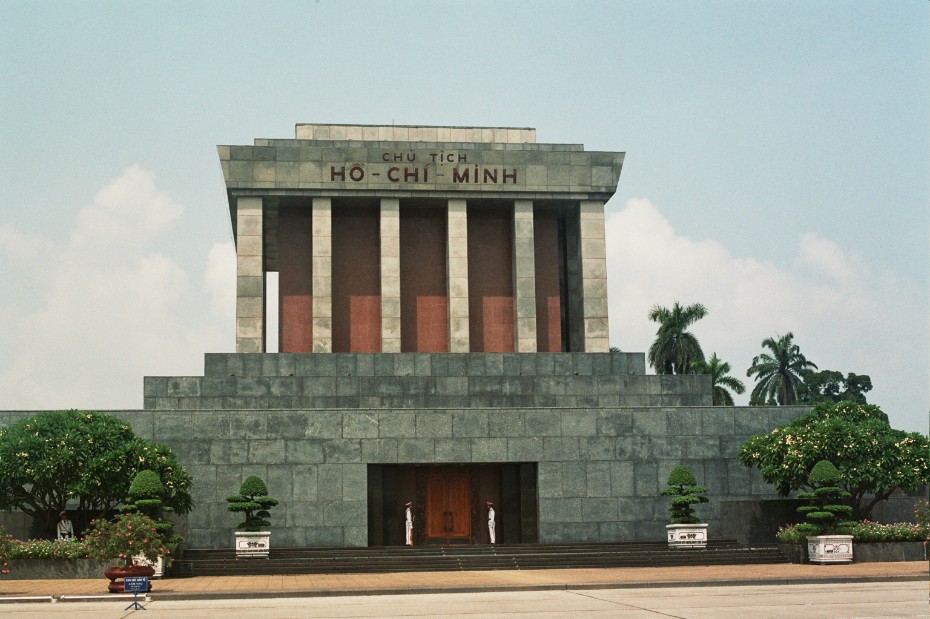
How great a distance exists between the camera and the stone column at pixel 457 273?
148 feet

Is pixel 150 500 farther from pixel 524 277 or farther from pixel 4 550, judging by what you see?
pixel 524 277

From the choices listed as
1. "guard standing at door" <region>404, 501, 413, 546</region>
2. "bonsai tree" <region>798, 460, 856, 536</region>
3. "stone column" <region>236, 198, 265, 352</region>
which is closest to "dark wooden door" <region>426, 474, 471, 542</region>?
"guard standing at door" <region>404, 501, 413, 546</region>

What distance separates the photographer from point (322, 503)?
37906 millimetres

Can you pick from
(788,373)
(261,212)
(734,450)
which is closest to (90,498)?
(261,212)

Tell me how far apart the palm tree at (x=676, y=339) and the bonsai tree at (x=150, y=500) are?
55.9 m

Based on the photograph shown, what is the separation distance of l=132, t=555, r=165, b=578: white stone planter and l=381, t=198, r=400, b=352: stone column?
14.1 metres

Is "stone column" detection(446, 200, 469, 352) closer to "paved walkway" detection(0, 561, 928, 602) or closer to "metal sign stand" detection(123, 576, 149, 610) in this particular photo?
"paved walkway" detection(0, 561, 928, 602)

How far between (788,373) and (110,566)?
229 ft

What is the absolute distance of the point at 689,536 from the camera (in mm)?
36250

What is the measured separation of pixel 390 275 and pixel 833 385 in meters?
55.7

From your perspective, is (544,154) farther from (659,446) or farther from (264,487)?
(264,487)

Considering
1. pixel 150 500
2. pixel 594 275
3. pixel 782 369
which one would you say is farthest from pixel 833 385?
pixel 150 500

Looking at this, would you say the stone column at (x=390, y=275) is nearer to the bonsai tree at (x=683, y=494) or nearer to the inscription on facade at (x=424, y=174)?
the inscription on facade at (x=424, y=174)

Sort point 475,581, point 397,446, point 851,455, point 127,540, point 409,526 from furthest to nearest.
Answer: point 409,526, point 397,446, point 851,455, point 475,581, point 127,540
